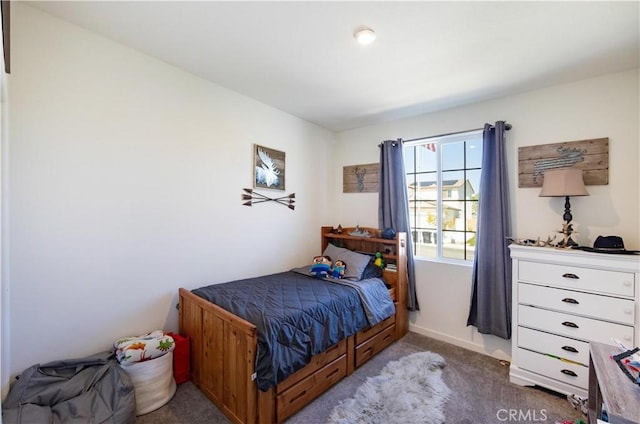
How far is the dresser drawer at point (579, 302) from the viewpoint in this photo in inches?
71.2

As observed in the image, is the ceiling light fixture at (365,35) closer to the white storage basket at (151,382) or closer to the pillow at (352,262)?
the pillow at (352,262)

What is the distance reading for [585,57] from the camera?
A: 197 centimetres

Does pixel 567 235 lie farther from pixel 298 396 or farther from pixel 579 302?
pixel 298 396

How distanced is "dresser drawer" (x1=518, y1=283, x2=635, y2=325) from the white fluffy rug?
3.14 ft

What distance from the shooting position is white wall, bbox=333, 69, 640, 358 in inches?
83.0

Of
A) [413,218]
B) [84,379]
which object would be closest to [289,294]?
[84,379]

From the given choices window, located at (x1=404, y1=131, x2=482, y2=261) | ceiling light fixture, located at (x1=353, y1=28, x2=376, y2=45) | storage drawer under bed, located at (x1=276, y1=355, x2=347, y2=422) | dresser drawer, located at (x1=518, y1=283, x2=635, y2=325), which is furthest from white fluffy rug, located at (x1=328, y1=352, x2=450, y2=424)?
ceiling light fixture, located at (x1=353, y1=28, x2=376, y2=45)

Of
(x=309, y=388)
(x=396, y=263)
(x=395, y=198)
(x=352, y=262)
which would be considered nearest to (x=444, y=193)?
(x=395, y=198)

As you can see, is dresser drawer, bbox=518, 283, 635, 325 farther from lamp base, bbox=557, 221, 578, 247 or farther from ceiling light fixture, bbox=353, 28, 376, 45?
ceiling light fixture, bbox=353, 28, 376, 45

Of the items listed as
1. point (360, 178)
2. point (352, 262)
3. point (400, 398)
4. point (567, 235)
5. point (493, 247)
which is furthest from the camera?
point (360, 178)

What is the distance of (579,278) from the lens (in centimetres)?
196

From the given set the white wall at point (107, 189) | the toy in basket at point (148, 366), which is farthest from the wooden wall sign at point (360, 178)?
the toy in basket at point (148, 366)

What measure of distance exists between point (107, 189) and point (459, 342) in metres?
3.50

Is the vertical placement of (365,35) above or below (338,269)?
above
